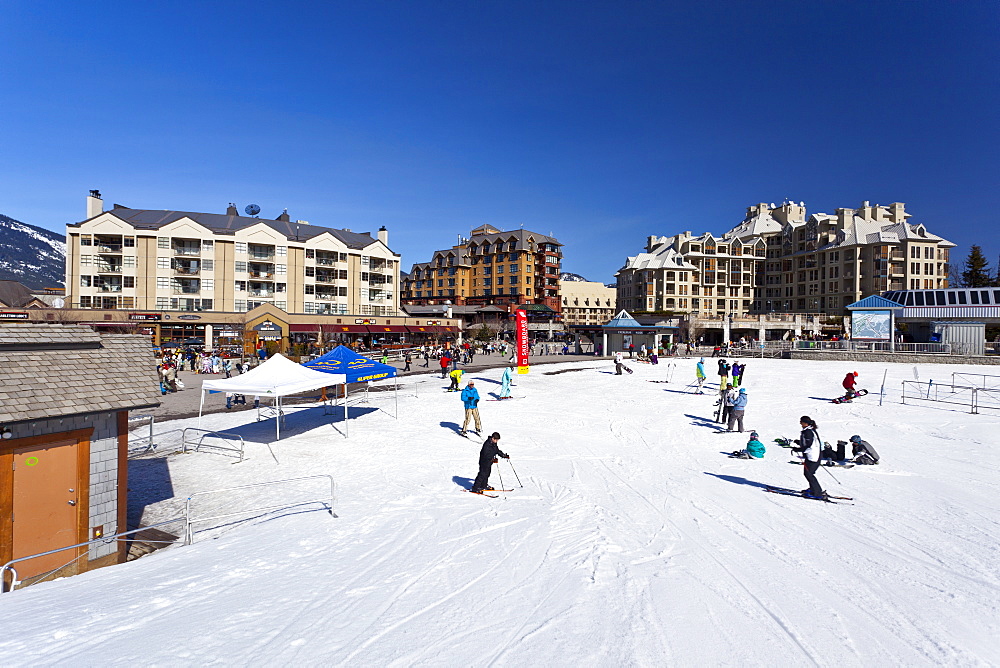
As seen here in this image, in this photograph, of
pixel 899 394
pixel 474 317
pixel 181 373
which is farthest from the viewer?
pixel 474 317

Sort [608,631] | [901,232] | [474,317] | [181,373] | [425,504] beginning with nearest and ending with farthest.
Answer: [608,631] → [425,504] → [181,373] → [901,232] → [474,317]

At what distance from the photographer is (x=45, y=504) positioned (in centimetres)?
702

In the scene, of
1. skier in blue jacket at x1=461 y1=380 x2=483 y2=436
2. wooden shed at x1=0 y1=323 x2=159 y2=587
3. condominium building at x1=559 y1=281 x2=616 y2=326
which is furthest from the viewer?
condominium building at x1=559 y1=281 x2=616 y2=326

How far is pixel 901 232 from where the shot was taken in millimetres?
74750

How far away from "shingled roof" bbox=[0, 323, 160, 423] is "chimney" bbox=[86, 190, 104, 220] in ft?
187

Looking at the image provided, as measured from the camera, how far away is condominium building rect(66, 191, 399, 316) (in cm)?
4922

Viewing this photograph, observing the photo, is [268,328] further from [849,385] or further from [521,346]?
[849,385]

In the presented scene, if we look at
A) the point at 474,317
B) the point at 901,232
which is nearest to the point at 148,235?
the point at 474,317

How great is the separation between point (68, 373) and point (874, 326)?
163ft

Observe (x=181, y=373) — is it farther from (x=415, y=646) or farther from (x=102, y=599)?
(x=415, y=646)

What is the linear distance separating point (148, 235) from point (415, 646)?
191 feet

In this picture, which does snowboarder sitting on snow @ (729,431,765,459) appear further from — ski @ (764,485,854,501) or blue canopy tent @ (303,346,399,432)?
blue canopy tent @ (303,346,399,432)

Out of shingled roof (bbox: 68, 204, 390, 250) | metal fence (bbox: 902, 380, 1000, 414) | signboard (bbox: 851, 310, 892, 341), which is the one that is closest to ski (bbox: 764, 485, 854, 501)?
metal fence (bbox: 902, 380, 1000, 414)

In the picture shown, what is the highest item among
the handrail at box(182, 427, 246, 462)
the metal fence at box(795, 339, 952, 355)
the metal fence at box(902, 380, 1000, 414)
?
the metal fence at box(795, 339, 952, 355)
